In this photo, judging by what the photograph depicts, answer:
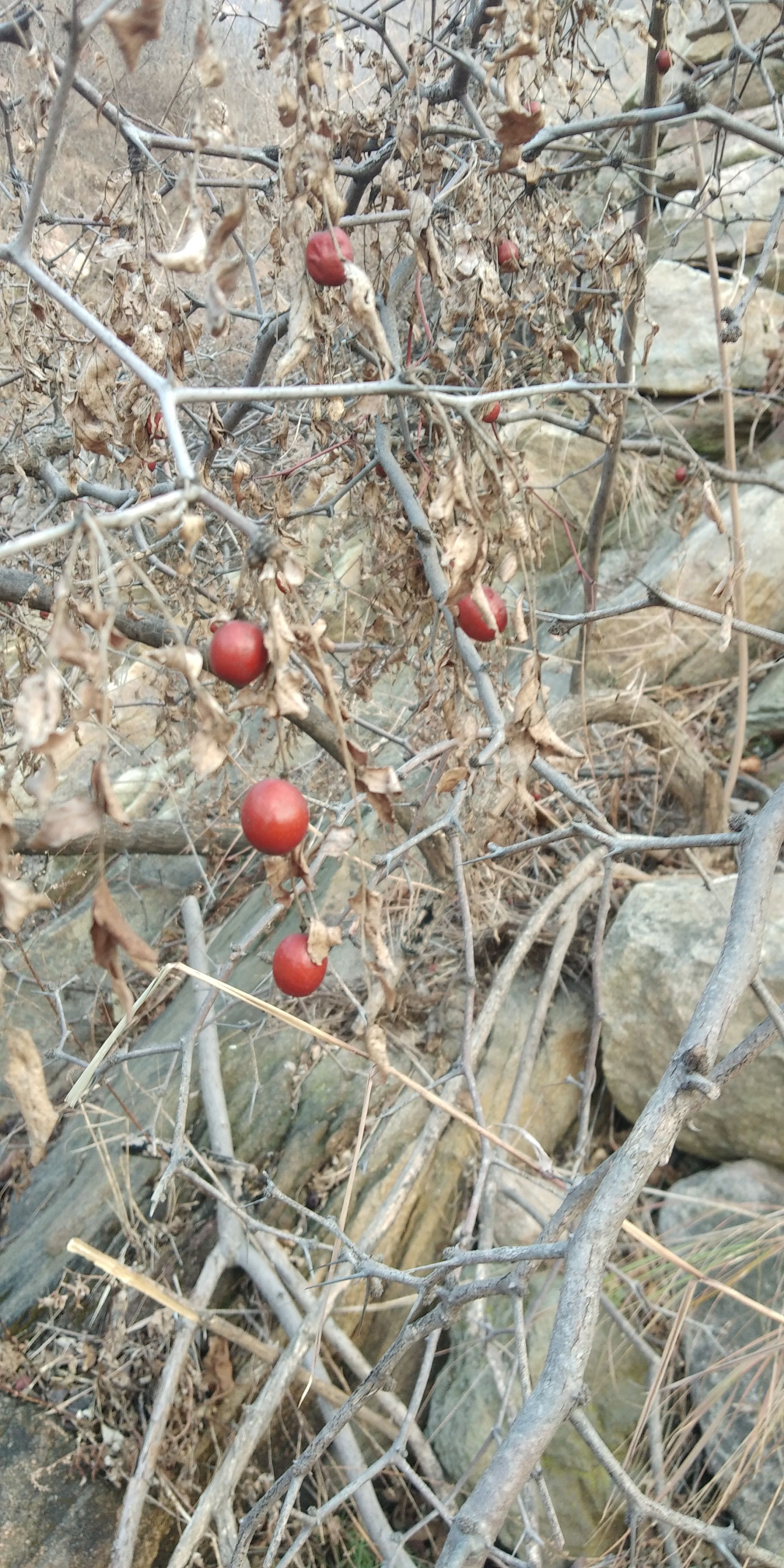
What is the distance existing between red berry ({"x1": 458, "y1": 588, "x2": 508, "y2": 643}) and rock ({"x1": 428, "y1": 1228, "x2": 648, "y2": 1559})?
5.43 ft

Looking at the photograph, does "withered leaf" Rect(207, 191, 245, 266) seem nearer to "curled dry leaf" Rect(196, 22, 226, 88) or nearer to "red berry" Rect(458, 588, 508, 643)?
"curled dry leaf" Rect(196, 22, 226, 88)

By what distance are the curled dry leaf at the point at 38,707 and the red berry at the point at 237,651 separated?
19cm

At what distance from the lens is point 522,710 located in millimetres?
1140

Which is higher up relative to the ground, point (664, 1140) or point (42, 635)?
→ point (42, 635)

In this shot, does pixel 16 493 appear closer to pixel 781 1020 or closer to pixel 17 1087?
pixel 17 1087

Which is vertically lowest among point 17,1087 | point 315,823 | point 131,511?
point 315,823

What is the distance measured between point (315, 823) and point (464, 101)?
6.94ft

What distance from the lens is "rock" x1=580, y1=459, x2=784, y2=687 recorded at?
3.70 m

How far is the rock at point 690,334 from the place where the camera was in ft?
14.5

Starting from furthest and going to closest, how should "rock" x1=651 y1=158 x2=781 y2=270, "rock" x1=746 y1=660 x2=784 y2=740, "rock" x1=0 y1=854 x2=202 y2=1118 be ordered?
"rock" x1=651 y1=158 x2=781 y2=270 < "rock" x1=0 y1=854 x2=202 y2=1118 < "rock" x1=746 y1=660 x2=784 y2=740

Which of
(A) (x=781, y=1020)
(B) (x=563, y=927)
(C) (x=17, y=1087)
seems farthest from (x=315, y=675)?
(B) (x=563, y=927)

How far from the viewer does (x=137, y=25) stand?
2.92 feet

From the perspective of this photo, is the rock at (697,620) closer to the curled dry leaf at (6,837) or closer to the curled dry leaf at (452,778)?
the curled dry leaf at (452,778)

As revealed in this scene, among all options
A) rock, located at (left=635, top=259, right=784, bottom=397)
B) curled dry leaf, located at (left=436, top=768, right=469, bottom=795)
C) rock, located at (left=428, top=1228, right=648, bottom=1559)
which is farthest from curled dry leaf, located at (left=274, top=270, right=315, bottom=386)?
rock, located at (left=635, top=259, right=784, bottom=397)
